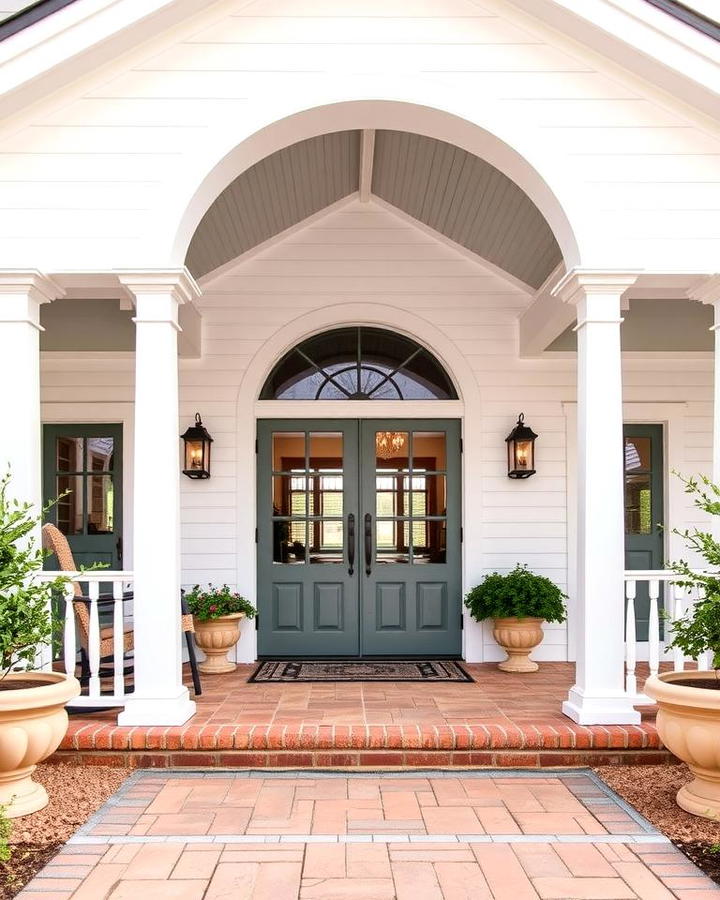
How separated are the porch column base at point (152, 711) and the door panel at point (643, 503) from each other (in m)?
4.11

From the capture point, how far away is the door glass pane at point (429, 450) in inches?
273

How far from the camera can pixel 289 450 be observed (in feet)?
22.7

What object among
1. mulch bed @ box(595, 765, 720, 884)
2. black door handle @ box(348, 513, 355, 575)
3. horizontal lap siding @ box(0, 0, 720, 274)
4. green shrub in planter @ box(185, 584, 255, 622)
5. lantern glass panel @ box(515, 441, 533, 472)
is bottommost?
mulch bed @ box(595, 765, 720, 884)

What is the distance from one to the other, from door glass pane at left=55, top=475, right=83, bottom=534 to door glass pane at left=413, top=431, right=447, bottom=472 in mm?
2812

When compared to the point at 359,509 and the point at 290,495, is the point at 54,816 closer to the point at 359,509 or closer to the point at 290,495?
the point at 290,495

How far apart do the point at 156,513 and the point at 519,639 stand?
121 inches

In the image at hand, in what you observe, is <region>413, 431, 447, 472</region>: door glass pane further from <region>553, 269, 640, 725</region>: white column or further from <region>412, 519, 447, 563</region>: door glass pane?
<region>553, 269, 640, 725</region>: white column

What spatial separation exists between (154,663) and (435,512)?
3.11m

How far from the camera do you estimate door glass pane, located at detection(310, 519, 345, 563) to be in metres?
6.86

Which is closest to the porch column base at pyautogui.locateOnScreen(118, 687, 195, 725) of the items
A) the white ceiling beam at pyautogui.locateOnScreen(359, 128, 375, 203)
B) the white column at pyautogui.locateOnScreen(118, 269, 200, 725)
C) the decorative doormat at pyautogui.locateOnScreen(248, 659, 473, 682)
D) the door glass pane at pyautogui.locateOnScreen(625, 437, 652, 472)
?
the white column at pyautogui.locateOnScreen(118, 269, 200, 725)

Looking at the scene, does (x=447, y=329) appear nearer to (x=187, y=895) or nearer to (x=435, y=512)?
(x=435, y=512)

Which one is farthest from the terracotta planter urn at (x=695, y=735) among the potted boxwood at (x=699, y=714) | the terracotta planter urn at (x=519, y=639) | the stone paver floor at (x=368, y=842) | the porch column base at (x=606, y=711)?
the terracotta planter urn at (x=519, y=639)

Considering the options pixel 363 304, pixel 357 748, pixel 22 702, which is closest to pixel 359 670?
pixel 357 748

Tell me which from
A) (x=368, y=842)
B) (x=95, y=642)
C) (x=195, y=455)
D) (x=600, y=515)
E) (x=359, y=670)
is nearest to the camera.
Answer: (x=368, y=842)
